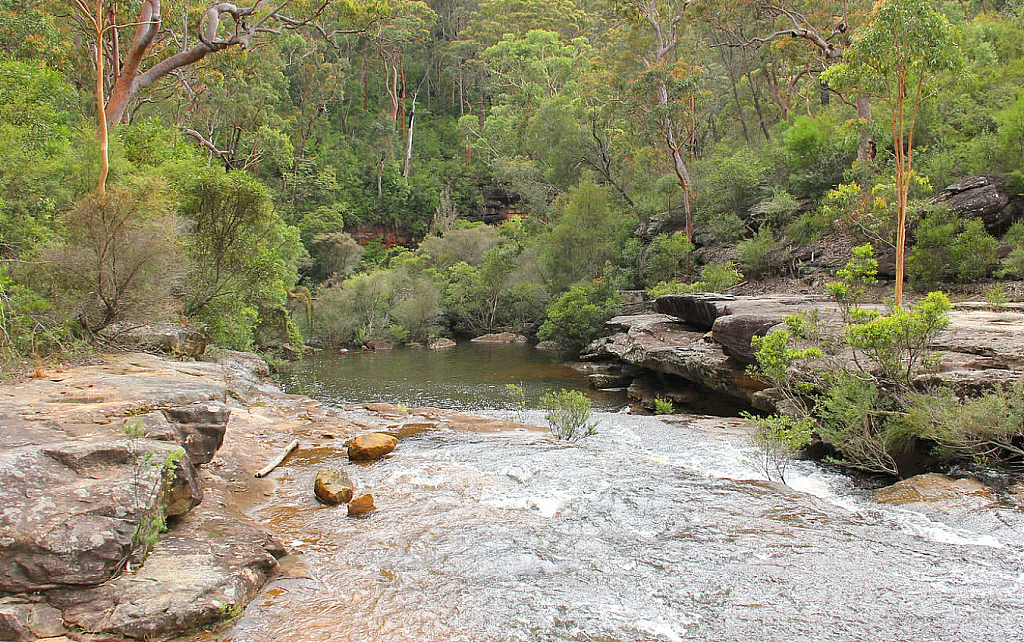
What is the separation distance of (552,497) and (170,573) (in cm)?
411

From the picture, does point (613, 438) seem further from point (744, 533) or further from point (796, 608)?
point (796, 608)

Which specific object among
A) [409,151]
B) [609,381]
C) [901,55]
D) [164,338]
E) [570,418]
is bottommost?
[609,381]

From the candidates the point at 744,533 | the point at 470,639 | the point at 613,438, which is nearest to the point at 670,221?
the point at 613,438

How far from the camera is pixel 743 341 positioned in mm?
13328

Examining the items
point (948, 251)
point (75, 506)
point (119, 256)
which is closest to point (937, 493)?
point (75, 506)

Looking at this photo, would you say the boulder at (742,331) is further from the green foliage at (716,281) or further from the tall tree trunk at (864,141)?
the tall tree trunk at (864,141)

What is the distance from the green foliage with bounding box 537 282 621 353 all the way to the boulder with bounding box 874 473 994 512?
20.4 metres

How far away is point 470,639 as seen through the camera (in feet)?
14.1

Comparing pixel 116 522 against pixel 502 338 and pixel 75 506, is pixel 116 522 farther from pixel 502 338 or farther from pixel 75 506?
pixel 502 338

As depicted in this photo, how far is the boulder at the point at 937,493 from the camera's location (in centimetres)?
674

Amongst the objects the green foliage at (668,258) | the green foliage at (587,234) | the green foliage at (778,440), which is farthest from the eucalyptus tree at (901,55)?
the green foliage at (587,234)

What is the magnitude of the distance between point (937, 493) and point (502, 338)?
3168 cm

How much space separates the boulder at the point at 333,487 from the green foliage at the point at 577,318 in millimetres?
21128

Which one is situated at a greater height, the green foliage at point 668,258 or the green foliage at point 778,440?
the green foliage at point 668,258
